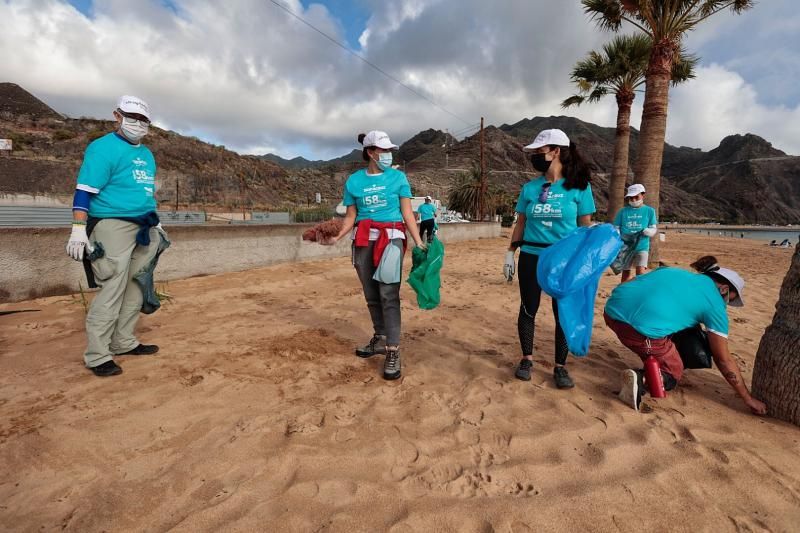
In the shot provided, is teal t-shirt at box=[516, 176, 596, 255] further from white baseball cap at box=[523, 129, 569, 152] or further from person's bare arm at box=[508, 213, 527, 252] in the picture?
white baseball cap at box=[523, 129, 569, 152]

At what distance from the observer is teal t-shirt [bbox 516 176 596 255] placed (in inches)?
104

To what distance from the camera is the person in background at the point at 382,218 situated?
2857 millimetres

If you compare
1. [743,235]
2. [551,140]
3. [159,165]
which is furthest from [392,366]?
[159,165]

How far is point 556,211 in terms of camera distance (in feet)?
8.61

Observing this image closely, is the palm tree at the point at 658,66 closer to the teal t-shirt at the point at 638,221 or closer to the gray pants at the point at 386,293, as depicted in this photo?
the teal t-shirt at the point at 638,221

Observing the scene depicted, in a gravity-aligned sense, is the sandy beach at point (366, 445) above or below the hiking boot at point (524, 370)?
below

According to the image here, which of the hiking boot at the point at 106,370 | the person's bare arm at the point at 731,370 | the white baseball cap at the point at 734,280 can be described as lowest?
the hiking boot at the point at 106,370

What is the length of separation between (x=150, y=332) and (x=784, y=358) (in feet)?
16.2

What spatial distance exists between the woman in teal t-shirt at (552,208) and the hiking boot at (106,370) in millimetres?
2934

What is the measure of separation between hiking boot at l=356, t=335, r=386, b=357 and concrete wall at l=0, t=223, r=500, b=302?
4.25 metres

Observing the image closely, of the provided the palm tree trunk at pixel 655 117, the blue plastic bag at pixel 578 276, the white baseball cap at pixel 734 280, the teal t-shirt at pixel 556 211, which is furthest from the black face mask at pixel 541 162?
the palm tree trunk at pixel 655 117

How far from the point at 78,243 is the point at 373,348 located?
228cm

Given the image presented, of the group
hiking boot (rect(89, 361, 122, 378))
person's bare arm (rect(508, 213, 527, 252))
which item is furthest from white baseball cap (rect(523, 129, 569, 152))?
hiking boot (rect(89, 361, 122, 378))

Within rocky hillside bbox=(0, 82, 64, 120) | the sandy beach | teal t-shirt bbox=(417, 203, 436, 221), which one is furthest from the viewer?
rocky hillside bbox=(0, 82, 64, 120)
